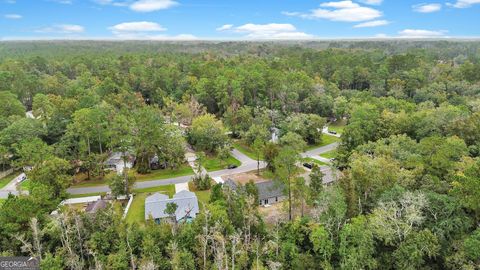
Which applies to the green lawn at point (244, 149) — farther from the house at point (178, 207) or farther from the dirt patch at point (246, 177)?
the house at point (178, 207)

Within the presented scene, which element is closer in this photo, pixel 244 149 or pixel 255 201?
pixel 255 201

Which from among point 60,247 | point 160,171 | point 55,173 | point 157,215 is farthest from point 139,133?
point 60,247

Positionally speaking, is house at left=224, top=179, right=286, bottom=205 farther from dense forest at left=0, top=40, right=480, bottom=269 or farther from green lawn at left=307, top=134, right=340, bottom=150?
green lawn at left=307, top=134, right=340, bottom=150

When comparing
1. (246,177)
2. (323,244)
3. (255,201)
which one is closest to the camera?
(323,244)

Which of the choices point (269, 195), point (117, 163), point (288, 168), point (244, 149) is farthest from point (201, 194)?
point (244, 149)

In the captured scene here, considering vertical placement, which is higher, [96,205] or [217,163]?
[96,205]

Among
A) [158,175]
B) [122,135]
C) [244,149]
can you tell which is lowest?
[158,175]

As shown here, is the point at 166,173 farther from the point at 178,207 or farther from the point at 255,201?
the point at 255,201
